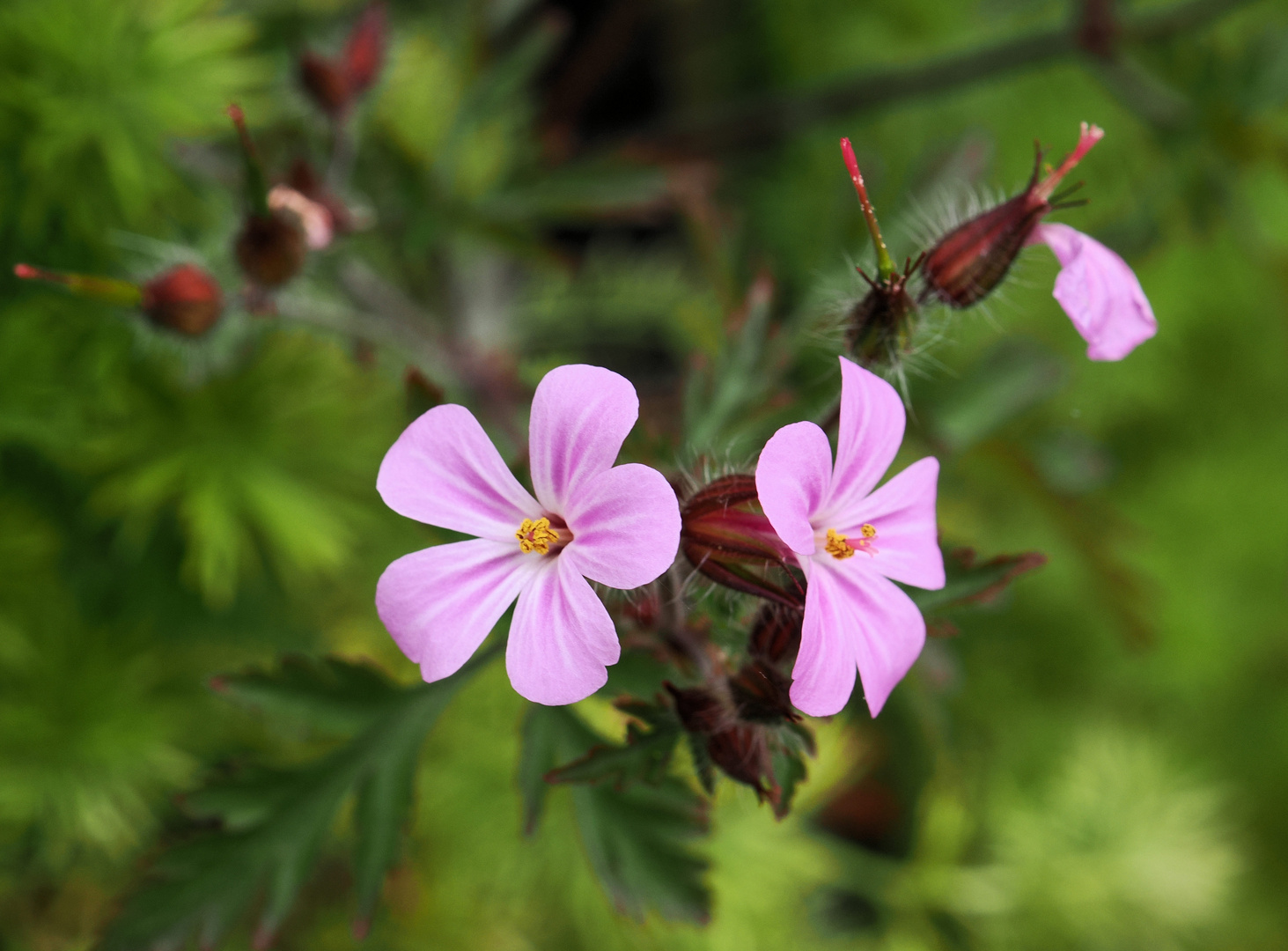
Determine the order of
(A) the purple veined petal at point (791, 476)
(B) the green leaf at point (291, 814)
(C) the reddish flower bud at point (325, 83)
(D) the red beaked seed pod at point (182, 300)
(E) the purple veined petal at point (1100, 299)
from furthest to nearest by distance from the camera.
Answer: (C) the reddish flower bud at point (325, 83) → (D) the red beaked seed pod at point (182, 300) → (B) the green leaf at point (291, 814) → (E) the purple veined petal at point (1100, 299) → (A) the purple veined petal at point (791, 476)

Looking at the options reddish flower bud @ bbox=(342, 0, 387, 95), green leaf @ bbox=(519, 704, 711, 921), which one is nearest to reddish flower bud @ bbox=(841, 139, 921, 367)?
green leaf @ bbox=(519, 704, 711, 921)

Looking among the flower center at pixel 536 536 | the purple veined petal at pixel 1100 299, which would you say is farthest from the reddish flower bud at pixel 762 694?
the purple veined petal at pixel 1100 299

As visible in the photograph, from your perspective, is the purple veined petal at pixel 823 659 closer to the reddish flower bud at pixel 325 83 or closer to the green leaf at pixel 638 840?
the green leaf at pixel 638 840

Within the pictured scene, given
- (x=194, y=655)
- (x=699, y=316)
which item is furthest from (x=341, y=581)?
(x=699, y=316)

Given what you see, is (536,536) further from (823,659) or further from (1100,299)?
(1100,299)

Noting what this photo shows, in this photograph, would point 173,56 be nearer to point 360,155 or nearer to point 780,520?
point 360,155

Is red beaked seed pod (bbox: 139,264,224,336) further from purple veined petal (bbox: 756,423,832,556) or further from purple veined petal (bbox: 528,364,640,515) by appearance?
purple veined petal (bbox: 756,423,832,556)

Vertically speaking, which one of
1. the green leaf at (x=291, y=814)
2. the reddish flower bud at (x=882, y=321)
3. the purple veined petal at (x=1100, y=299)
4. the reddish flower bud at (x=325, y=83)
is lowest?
the green leaf at (x=291, y=814)

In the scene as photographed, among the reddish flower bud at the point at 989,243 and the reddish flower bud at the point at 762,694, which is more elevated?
the reddish flower bud at the point at 989,243

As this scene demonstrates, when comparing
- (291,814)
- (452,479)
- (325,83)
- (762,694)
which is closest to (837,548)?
(762,694)
